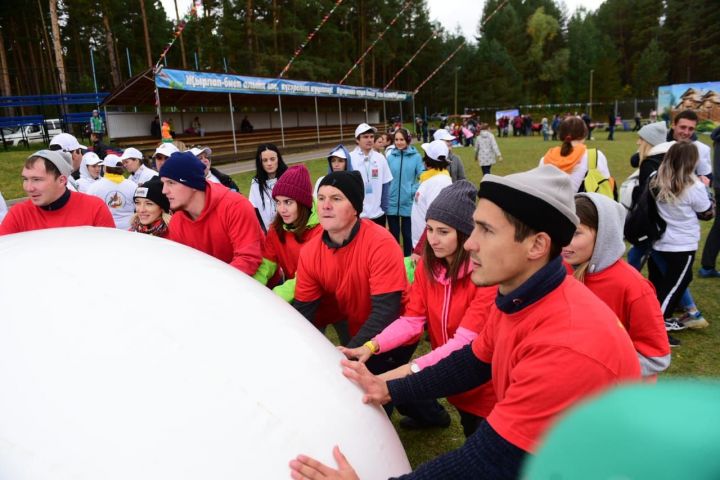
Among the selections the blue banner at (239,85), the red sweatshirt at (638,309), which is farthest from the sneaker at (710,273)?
the blue banner at (239,85)

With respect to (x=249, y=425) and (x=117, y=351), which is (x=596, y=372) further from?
(x=117, y=351)

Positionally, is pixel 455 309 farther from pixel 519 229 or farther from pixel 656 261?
pixel 656 261

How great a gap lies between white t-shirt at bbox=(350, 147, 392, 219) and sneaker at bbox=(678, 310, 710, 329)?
3.84 metres

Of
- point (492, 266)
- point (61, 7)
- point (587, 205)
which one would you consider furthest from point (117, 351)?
point (61, 7)

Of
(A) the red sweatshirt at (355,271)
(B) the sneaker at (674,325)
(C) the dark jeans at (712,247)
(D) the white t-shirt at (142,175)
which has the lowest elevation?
(B) the sneaker at (674,325)

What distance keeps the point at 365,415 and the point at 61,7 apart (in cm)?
4593

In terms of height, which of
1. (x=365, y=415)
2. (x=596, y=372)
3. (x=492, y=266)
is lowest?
(x=365, y=415)

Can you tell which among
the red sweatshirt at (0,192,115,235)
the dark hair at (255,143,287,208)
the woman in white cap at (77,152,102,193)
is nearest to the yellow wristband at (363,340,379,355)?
the red sweatshirt at (0,192,115,235)

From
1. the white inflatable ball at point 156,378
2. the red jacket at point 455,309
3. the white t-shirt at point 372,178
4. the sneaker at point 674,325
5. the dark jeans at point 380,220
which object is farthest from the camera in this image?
the dark jeans at point 380,220

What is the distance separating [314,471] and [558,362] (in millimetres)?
800

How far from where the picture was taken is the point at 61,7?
37.5 metres

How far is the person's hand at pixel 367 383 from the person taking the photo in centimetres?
199

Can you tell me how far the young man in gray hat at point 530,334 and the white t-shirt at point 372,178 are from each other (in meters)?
5.23

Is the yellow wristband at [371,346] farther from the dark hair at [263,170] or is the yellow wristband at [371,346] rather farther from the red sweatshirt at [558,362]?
the dark hair at [263,170]
